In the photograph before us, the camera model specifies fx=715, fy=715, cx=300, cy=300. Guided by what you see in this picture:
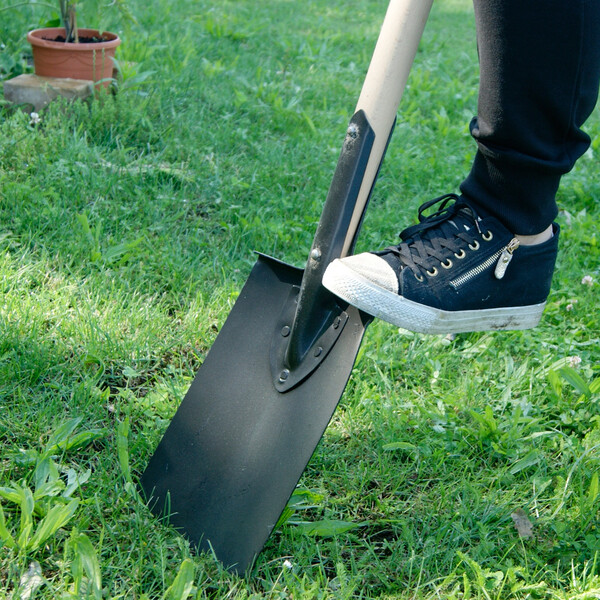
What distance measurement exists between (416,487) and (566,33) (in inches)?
37.4

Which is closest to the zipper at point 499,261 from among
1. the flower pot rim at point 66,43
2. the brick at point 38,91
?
the brick at point 38,91

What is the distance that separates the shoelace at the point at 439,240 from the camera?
4.79 feet

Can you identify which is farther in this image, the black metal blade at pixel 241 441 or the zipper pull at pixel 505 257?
the zipper pull at pixel 505 257

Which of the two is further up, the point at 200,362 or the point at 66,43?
the point at 66,43

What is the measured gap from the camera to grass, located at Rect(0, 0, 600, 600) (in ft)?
4.36

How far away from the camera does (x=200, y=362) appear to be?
1.84 meters

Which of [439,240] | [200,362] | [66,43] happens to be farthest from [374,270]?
[66,43]

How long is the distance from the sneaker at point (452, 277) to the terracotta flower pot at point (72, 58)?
6.48ft

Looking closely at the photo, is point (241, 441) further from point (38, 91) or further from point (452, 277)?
point (38, 91)

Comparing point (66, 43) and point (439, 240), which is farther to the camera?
point (66, 43)

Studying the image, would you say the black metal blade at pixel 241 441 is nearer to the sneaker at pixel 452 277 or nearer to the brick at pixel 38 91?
the sneaker at pixel 452 277

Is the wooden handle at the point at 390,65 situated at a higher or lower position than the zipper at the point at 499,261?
higher

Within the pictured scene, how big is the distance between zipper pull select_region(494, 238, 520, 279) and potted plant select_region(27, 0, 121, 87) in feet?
6.90

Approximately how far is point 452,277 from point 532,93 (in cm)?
38
